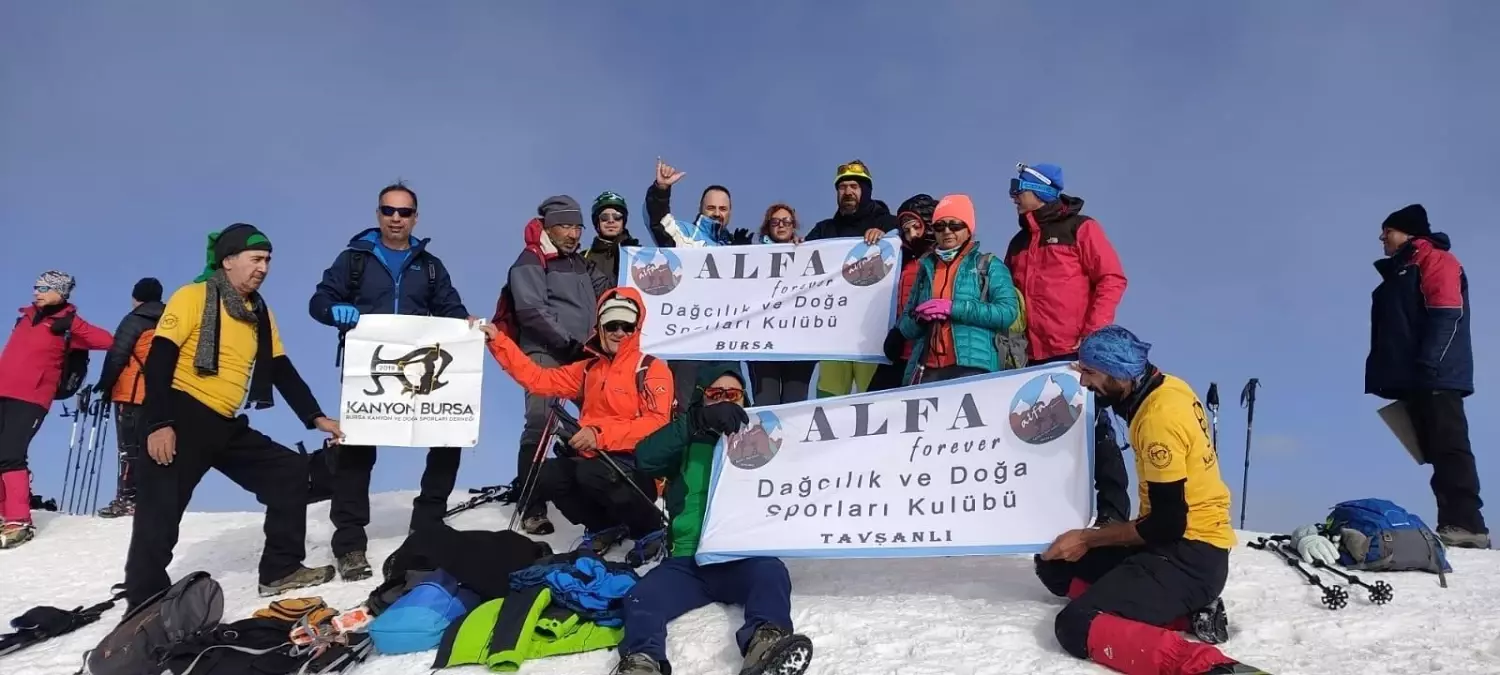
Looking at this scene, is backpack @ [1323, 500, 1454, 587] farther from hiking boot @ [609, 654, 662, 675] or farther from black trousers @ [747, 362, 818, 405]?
hiking boot @ [609, 654, 662, 675]

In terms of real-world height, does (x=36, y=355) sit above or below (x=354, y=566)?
above

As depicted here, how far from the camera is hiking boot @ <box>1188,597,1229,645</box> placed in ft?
16.5

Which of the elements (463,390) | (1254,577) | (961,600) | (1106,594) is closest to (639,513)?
(463,390)

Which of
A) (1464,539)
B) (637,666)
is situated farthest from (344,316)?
(1464,539)

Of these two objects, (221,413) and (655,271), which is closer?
(221,413)

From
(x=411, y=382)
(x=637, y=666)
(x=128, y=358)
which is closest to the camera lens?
(x=637, y=666)

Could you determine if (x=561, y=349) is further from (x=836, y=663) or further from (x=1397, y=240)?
(x=1397, y=240)

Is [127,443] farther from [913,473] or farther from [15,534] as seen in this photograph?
[913,473]

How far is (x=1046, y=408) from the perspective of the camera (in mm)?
5895

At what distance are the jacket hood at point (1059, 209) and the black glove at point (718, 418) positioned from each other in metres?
2.92

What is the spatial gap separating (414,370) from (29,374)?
18.6ft

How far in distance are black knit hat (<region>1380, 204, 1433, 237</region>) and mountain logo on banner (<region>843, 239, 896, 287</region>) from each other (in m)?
4.26

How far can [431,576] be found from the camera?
5984 mm

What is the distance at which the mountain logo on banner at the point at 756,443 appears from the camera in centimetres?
638
